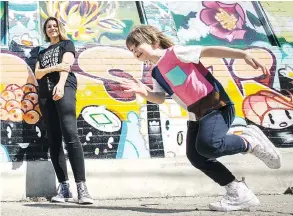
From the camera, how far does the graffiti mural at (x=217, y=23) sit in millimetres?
7156

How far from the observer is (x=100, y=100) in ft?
20.5

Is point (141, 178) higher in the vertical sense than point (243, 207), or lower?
lower

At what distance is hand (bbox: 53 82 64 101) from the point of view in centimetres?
508

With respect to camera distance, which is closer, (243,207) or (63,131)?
(243,207)

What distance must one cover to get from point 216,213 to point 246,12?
13.1 feet

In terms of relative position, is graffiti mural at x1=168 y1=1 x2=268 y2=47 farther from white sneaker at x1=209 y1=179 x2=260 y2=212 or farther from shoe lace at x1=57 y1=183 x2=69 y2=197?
white sneaker at x1=209 y1=179 x2=260 y2=212

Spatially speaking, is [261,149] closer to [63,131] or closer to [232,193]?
[232,193]

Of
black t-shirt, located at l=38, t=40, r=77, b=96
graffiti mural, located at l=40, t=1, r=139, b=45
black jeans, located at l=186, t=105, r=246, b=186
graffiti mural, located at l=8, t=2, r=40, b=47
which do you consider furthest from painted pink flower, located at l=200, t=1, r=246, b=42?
black jeans, located at l=186, t=105, r=246, b=186

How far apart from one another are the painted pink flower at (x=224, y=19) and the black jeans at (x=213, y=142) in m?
2.96

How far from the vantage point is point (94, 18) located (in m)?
7.12

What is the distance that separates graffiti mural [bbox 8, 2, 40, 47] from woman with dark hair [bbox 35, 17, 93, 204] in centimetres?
96

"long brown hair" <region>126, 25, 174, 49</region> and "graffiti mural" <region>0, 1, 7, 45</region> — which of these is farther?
"graffiti mural" <region>0, 1, 7, 45</region>

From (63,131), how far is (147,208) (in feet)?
3.55

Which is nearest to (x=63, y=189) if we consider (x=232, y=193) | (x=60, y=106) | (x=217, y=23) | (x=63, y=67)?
(x=60, y=106)
